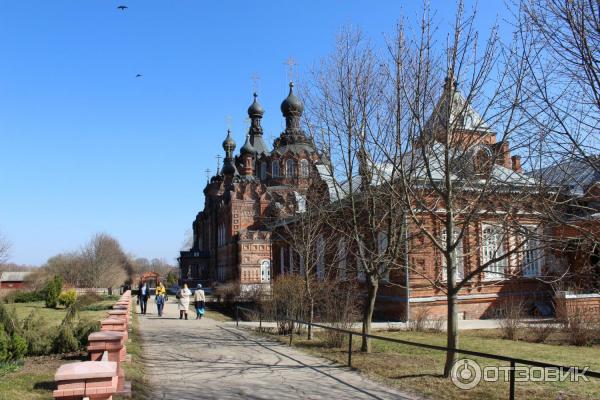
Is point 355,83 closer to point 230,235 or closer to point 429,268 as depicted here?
point 429,268

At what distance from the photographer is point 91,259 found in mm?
53344

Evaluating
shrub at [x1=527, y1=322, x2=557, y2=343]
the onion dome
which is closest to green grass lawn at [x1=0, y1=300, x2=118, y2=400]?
shrub at [x1=527, y1=322, x2=557, y2=343]

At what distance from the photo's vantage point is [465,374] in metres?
9.02

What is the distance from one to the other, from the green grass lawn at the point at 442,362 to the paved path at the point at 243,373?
1.74ft

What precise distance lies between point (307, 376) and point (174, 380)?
7.39 ft

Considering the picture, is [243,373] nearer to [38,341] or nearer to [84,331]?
[84,331]

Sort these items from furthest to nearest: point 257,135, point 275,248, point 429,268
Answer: point 257,135 < point 275,248 < point 429,268

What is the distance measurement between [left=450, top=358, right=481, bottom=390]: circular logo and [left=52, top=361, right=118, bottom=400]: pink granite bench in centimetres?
579

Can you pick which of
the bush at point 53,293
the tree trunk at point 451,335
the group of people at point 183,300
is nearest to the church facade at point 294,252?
the tree trunk at point 451,335

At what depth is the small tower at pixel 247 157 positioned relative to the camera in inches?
2260

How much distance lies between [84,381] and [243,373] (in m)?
4.97

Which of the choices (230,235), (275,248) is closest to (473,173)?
(275,248)

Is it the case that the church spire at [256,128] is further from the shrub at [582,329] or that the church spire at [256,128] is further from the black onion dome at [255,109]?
the shrub at [582,329]

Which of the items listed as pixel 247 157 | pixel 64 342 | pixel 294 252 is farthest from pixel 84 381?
pixel 247 157
